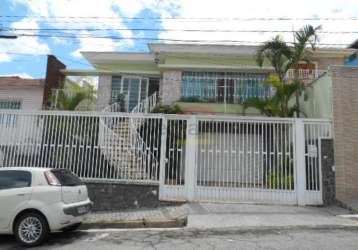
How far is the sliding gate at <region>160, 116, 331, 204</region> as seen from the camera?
1027 centimetres

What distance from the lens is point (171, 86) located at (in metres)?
17.7

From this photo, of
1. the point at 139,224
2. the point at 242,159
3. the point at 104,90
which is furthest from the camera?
the point at 104,90

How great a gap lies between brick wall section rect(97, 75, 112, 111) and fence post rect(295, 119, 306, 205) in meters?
11.4

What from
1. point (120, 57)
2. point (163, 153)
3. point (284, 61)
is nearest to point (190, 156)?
point (163, 153)

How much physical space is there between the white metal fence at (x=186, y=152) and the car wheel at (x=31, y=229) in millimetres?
3784

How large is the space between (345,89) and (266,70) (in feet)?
22.7

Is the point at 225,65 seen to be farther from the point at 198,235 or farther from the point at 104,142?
the point at 198,235

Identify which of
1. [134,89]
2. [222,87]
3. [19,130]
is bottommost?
[19,130]

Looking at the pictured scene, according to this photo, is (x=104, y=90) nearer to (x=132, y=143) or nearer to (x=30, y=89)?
(x=30, y=89)

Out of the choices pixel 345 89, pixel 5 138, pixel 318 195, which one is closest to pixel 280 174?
pixel 318 195

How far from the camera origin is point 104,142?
10719 mm

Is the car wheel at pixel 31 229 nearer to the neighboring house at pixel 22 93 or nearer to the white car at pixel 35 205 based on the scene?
the white car at pixel 35 205

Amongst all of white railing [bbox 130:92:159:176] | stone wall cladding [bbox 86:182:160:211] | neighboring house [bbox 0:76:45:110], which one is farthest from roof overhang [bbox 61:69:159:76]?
stone wall cladding [bbox 86:182:160:211]

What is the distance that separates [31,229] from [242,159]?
6.43 m
